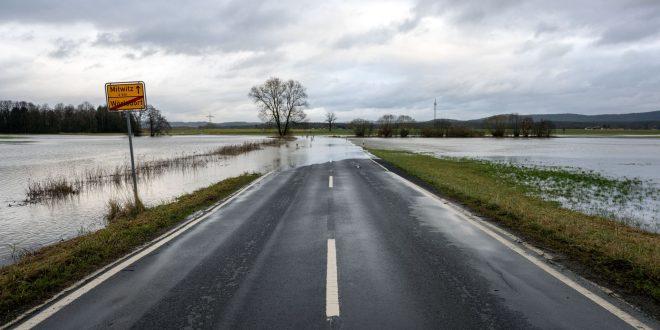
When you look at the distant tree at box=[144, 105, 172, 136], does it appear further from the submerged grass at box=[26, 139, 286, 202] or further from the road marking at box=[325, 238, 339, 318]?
the road marking at box=[325, 238, 339, 318]

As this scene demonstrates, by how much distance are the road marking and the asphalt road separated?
1cm

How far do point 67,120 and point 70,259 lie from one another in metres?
139

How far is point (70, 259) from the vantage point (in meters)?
6.37

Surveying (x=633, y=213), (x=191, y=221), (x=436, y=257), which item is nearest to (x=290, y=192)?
(x=191, y=221)

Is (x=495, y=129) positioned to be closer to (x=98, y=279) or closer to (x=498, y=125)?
(x=498, y=125)

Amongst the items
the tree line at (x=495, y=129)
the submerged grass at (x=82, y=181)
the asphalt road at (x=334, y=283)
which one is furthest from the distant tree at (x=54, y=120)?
the asphalt road at (x=334, y=283)

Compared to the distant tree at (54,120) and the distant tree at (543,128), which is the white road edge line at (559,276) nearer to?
the distant tree at (543,128)

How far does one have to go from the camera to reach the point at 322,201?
11641 millimetres

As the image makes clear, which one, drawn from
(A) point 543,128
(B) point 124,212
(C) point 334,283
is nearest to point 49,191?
(B) point 124,212

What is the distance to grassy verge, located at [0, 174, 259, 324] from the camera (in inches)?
195

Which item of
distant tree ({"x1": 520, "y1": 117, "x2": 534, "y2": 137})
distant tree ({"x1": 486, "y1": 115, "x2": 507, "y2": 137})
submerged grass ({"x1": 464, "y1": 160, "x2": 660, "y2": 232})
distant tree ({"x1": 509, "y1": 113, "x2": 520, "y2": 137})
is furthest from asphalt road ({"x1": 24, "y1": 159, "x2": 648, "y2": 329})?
distant tree ({"x1": 509, "y1": 113, "x2": 520, "y2": 137})

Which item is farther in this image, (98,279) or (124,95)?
(124,95)

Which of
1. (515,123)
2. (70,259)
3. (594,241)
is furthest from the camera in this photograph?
(515,123)

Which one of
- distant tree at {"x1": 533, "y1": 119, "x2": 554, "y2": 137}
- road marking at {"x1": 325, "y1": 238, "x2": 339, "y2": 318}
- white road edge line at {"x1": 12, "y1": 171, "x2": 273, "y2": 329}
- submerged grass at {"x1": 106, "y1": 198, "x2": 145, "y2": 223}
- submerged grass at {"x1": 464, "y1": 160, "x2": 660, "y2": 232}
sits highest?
distant tree at {"x1": 533, "y1": 119, "x2": 554, "y2": 137}
